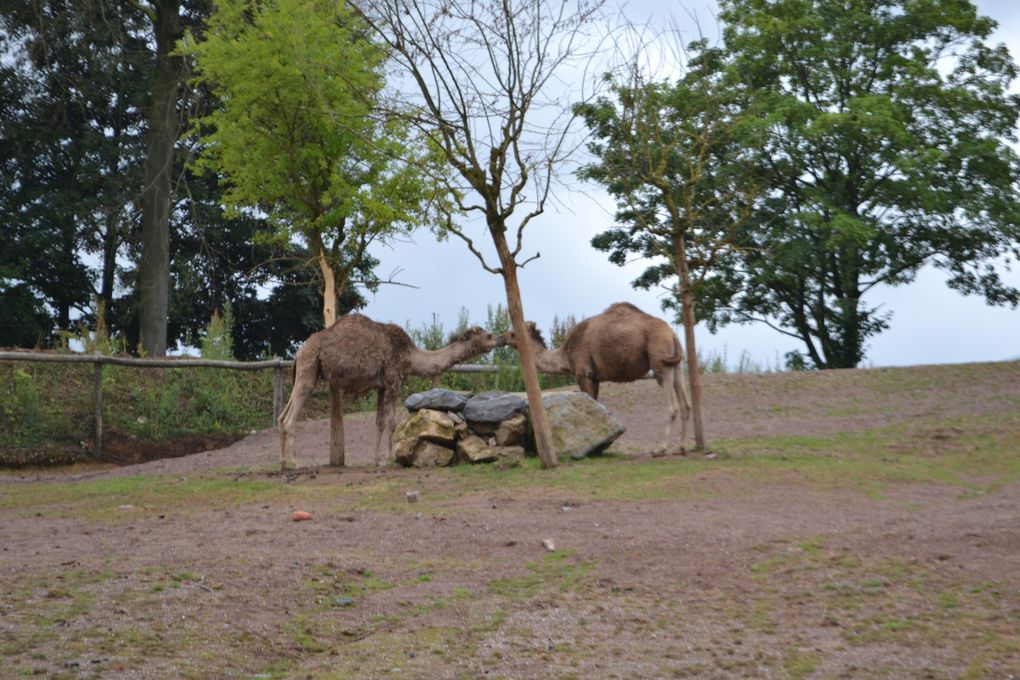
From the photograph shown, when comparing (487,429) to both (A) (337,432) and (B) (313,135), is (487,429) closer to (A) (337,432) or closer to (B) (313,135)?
(A) (337,432)

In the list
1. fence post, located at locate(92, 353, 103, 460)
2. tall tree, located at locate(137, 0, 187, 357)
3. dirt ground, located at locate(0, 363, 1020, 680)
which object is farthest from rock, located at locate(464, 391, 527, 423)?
tall tree, located at locate(137, 0, 187, 357)

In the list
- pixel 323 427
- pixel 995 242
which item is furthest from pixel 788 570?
pixel 995 242

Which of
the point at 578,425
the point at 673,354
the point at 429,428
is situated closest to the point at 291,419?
the point at 429,428

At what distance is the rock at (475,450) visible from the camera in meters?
17.1

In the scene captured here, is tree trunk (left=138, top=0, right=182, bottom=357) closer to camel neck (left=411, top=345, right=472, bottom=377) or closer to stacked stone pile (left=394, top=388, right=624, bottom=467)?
camel neck (left=411, top=345, right=472, bottom=377)

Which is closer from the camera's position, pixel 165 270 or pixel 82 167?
pixel 165 270

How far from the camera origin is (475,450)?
1714cm

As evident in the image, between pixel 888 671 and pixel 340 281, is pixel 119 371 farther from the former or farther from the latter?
pixel 888 671

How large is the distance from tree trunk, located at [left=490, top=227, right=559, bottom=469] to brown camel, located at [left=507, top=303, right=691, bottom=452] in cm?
118

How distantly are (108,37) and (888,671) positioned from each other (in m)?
29.3

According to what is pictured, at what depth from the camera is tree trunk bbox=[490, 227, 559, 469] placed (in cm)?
1648

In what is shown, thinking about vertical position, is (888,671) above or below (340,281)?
below

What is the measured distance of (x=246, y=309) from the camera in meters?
36.1

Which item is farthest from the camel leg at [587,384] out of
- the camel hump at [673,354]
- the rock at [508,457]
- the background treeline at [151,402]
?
the background treeline at [151,402]
